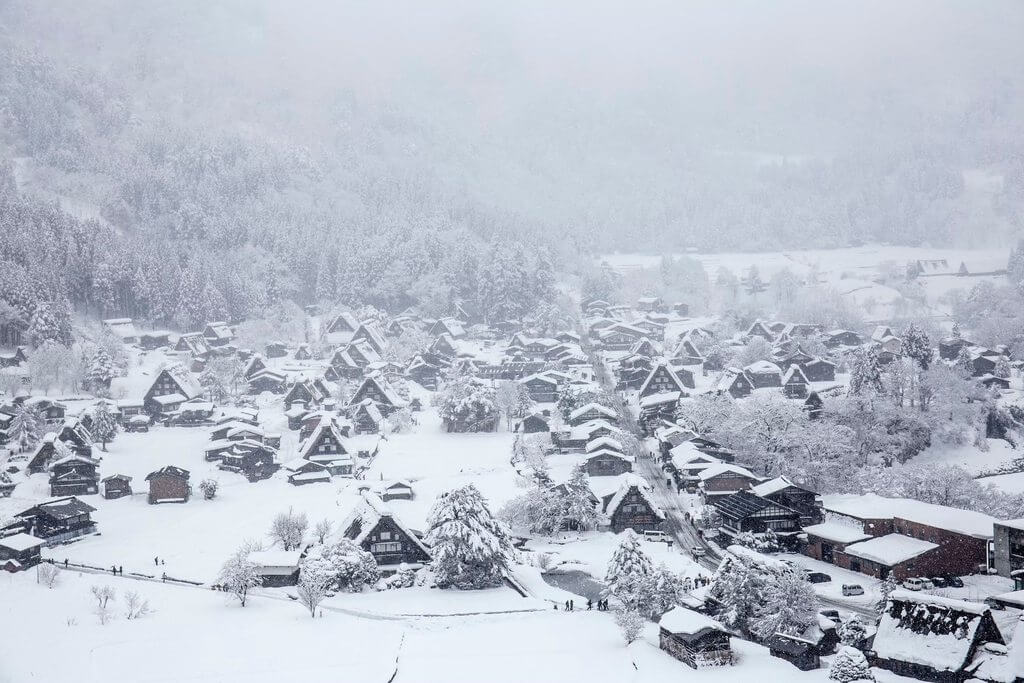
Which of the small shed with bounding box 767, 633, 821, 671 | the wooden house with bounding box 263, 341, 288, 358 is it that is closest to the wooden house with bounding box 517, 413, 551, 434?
the small shed with bounding box 767, 633, 821, 671

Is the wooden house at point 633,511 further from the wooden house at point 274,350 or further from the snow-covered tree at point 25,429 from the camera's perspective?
the wooden house at point 274,350

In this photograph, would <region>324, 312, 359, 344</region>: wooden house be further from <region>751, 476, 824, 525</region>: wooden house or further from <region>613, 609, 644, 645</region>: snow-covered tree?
<region>613, 609, 644, 645</region>: snow-covered tree

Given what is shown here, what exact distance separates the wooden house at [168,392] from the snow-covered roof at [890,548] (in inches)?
1803

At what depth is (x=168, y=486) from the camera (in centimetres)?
4225

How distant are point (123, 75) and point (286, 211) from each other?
73.2 meters

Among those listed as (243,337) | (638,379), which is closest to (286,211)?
(243,337)

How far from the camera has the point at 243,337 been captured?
81.3 metres

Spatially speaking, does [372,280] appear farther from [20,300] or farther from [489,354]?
[20,300]

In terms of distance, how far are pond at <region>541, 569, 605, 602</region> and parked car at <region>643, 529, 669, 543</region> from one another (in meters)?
4.90

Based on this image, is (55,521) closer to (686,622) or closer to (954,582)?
(686,622)

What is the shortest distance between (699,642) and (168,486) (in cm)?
2892

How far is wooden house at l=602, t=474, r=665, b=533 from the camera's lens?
3769 centimetres

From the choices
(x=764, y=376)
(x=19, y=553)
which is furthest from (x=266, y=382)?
(x=764, y=376)

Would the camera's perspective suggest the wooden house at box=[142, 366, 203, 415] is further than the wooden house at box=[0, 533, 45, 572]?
Yes
